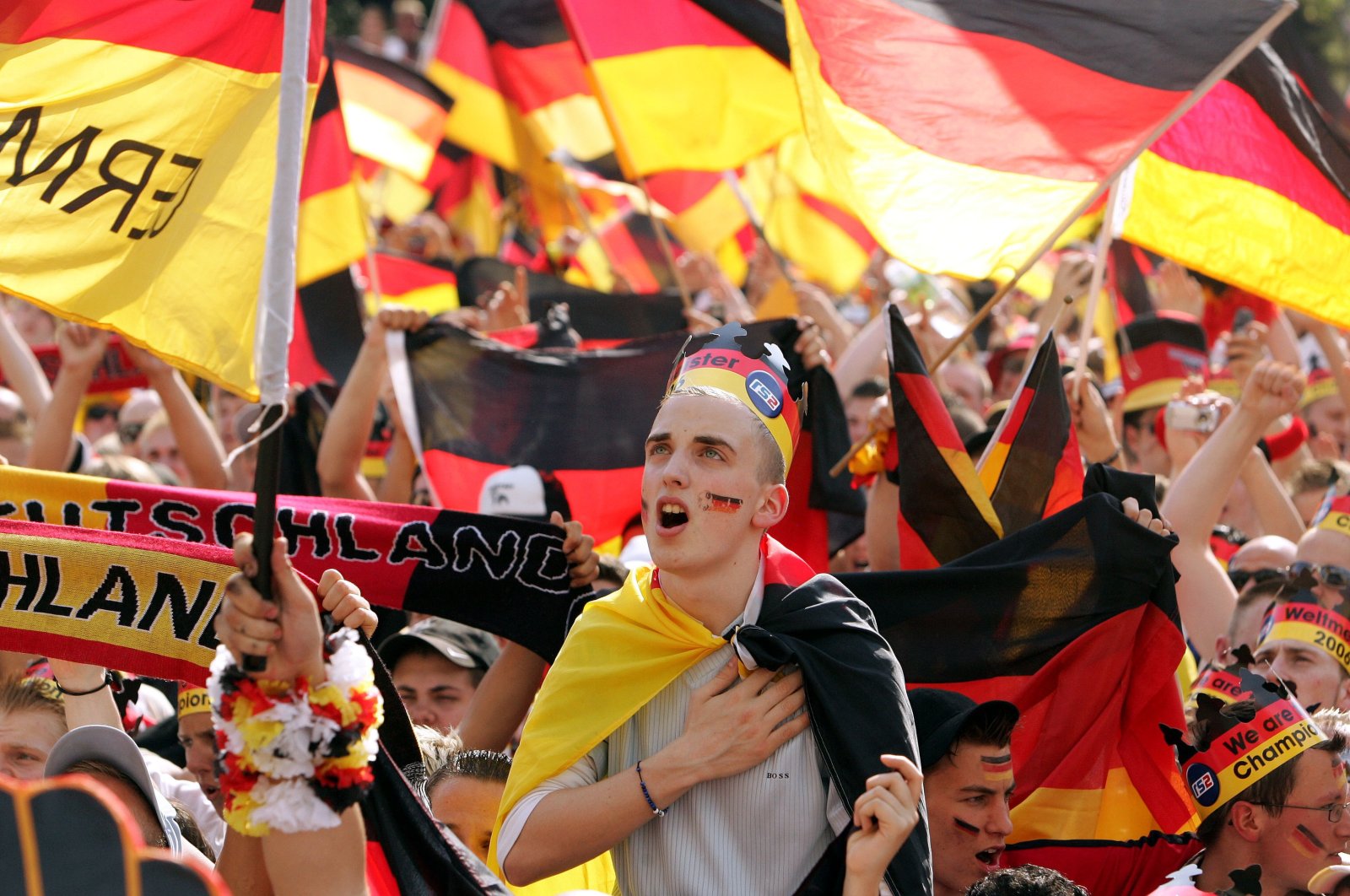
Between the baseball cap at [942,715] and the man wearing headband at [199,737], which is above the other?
the baseball cap at [942,715]

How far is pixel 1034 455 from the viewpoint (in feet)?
15.5

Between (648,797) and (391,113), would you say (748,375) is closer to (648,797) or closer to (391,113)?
(648,797)

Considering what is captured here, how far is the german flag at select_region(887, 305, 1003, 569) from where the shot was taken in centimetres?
448

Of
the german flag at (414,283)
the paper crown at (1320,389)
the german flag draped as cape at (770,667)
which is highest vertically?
the german flag draped as cape at (770,667)

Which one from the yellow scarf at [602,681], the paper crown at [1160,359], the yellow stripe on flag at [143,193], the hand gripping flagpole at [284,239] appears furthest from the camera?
the paper crown at [1160,359]

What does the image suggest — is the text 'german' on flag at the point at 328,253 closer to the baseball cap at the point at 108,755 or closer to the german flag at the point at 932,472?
the german flag at the point at 932,472

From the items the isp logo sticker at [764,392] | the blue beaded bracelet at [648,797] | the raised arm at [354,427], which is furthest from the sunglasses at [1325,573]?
the raised arm at [354,427]

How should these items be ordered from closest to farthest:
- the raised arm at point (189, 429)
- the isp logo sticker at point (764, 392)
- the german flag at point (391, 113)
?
1. the isp logo sticker at point (764, 392)
2. the raised arm at point (189, 429)
3. the german flag at point (391, 113)

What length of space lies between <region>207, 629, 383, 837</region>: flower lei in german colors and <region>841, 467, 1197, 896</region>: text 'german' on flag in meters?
1.95

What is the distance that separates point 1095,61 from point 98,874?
413 cm

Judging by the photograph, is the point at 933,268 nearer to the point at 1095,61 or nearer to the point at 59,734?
the point at 1095,61

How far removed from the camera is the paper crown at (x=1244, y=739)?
3922 mm

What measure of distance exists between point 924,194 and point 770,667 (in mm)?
2227

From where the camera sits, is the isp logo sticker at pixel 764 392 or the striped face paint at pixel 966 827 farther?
the striped face paint at pixel 966 827
